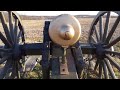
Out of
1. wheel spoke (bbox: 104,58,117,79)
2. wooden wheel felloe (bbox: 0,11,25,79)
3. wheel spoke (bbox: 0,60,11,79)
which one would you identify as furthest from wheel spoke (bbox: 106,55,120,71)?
wheel spoke (bbox: 0,60,11,79)

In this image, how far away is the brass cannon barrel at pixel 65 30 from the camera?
4273 mm

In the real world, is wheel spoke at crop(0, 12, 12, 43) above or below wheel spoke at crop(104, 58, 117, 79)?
above

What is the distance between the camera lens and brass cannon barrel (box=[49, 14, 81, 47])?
168 inches

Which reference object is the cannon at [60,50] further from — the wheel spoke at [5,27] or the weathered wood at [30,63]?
A: the weathered wood at [30,63]

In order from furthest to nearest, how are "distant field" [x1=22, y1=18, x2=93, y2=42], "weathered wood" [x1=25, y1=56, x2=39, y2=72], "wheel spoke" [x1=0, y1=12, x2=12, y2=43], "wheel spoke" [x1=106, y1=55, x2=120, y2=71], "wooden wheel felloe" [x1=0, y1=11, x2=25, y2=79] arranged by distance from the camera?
1. "distant field" [x1=22, y1=18, x2=93, y2=42]
2. "weathered wood" [x1=25, y1=56, x2=39, y2=72]
3. "wooden wheel felloe" [x1=0, y1=11, x2=25, y2=79]
4. "wheel spoke" [x1=0, y1=12, x2=12, y2=43]
5. "wheel spoke" [x1=106, y1=55, x2=120, y2=71]

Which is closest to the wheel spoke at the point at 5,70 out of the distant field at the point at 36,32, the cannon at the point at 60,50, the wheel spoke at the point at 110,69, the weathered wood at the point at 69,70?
the cannon at the point at 60,50

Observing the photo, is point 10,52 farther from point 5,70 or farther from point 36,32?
point 36,32

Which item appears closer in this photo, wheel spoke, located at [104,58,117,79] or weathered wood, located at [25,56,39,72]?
wheel spoke, located at [104,58,117,79]

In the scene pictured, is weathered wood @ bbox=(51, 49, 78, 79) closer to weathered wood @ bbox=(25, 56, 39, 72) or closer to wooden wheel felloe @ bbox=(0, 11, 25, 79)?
wooden wheel felloe @ bbox=(0, 11, 25, 79)

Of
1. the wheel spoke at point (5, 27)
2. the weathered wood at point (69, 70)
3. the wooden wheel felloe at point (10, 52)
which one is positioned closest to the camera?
the weathered wood at point (69, 70)

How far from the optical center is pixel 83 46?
6.26 m

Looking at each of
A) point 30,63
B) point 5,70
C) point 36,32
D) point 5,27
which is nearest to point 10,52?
point 5,70
